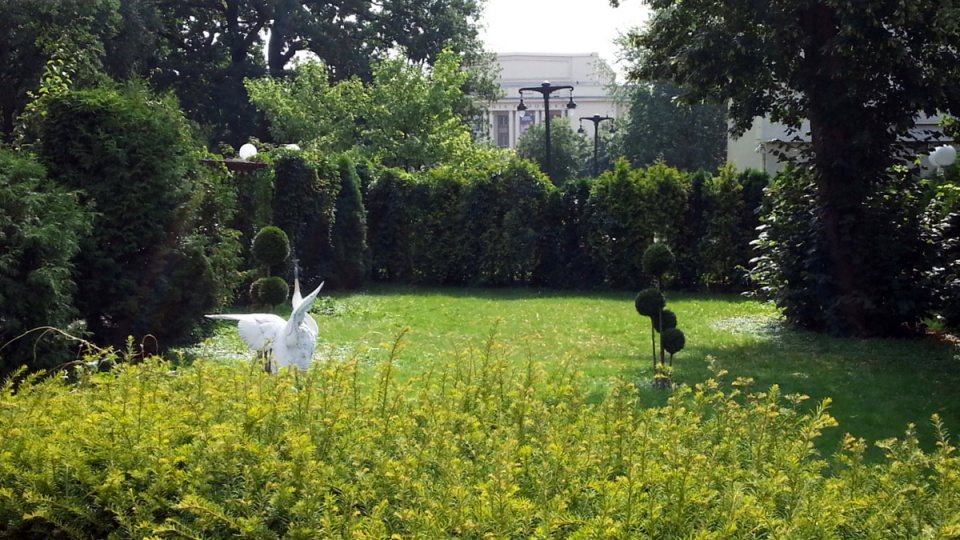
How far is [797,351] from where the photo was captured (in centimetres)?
981

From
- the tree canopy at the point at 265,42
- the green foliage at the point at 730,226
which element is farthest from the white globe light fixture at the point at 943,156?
the tree canopy at the point at 265,42

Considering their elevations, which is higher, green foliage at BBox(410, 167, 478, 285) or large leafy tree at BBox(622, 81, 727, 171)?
large leafy tree at BBox(622, 81, 727, 171)

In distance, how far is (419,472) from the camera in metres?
3.16

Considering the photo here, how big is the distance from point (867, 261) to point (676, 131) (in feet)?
95.6

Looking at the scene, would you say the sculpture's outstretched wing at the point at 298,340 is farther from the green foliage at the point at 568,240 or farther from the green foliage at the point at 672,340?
the green foliage at the point at 568,240

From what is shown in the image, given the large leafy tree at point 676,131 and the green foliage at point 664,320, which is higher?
the large leafy tree at point 676,131

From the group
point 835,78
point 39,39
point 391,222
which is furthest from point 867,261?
point 39,39

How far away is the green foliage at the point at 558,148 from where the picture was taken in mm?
43281

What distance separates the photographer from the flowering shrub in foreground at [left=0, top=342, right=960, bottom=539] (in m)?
2.72

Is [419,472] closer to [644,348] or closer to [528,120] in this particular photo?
[644,348]

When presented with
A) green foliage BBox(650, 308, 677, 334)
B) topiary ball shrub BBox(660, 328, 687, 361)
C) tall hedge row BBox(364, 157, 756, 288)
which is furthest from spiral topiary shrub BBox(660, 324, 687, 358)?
tall hedge row BBox(364, 157, 756, 288)

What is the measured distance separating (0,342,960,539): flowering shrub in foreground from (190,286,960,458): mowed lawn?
2.45 feet

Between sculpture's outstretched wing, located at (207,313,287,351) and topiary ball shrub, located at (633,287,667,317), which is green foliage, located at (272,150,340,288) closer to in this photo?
topiary ball shrub, located at (633,287,667,317)

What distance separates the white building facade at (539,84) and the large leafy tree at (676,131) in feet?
106
